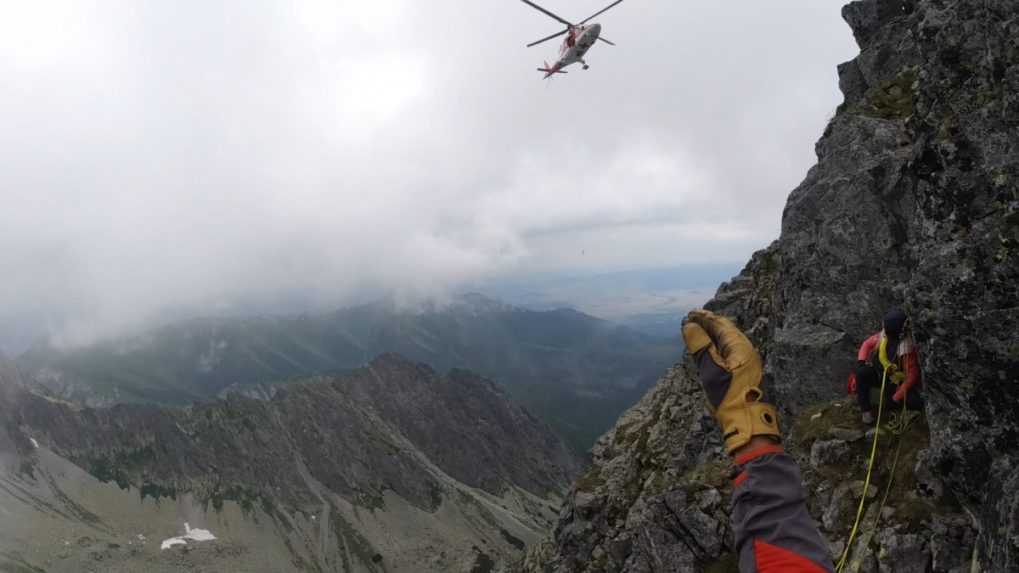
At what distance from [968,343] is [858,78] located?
38156mm

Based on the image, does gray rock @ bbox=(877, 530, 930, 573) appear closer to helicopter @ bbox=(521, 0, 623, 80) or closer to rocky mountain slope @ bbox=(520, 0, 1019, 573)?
rocky mountain slope @ bbox=(520, 0, 1019, 573)

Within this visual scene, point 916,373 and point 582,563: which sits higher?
point 916,373

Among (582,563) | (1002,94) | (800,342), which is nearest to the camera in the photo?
(1002,94)

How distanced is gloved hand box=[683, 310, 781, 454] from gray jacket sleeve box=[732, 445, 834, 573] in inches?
13.3

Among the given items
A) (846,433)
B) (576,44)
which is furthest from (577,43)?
(846,433)

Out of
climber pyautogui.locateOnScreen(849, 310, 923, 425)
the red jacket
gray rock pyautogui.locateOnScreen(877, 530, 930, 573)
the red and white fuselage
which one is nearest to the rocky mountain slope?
gray rock pyautogui.locateOnScreen(877, 530, 930, 573)

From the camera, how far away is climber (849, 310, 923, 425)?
49.7ft

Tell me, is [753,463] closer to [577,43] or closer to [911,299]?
[911,299]

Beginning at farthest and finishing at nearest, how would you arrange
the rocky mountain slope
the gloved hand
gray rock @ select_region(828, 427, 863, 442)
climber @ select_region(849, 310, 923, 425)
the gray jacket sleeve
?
1. gray rock @ select_region(828, 427, 863, 442)
2. climber @ select_region(849, 310, 923, 425)
3. the rocky mountain slope
4. the gloved hand
5. the gray jacket sleeve

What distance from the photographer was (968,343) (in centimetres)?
1060

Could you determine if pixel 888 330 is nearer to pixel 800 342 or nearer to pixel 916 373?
pixel 916 373

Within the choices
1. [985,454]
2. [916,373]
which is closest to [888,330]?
[916,373]

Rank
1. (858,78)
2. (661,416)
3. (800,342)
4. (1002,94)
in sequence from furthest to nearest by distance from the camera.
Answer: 1. (661,416)
2. (858,78)
3. (800,342)
4. (1002,94)

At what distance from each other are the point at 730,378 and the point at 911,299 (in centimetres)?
682
